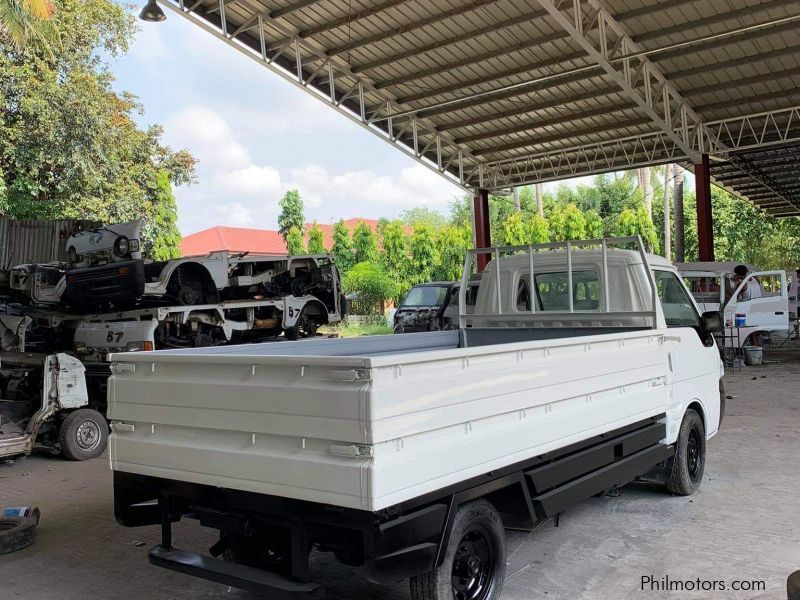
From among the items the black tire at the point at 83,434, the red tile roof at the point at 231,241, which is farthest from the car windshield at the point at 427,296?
the red tile roof at the point at 231,241

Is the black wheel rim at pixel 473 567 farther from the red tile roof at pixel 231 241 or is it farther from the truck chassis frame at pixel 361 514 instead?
the red tile roof at pixel 231 241

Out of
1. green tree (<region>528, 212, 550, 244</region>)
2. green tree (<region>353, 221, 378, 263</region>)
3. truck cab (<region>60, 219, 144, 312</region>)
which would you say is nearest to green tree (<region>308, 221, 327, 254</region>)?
green tree (<region>353, 221, 378, 263</region>)

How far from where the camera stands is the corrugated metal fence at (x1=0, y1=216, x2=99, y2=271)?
13977mm

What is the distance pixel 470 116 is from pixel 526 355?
16.3 meters

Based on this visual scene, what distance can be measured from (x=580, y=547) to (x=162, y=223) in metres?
22.7

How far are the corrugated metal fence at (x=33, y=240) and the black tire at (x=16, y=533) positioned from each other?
10.1m

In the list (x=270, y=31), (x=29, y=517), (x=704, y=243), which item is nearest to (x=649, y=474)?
(x=29, y=517)

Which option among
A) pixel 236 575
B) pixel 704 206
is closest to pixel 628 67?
pixel 704 206

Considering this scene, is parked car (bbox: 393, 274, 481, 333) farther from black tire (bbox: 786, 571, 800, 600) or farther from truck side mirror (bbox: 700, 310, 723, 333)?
black tire (bbox: 786, 571, 800, 600)

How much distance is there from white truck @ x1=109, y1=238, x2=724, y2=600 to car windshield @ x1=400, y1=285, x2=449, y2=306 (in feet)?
39.3

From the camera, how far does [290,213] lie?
37875 mm

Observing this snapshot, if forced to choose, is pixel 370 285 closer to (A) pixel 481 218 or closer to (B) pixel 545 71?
(A) pixel 481 218

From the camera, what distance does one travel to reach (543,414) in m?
3.64

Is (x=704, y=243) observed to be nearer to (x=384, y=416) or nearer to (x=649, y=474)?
(x=649, y=474)
